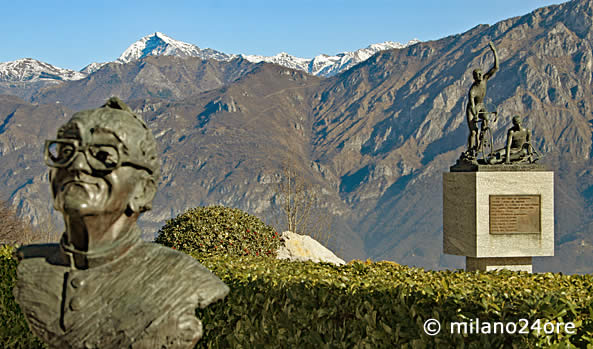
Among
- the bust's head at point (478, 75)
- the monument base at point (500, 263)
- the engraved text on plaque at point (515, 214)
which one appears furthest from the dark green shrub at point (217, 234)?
the bust's head at point (478, 75)

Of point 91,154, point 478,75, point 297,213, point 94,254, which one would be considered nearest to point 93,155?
point 91,154

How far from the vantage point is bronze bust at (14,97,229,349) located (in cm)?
215

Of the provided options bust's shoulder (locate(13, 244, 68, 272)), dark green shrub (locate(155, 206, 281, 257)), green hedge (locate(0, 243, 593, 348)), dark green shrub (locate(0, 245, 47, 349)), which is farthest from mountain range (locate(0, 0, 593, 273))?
bust's shoulder (locate(13, 244, 68, 272))

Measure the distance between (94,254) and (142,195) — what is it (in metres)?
0.31

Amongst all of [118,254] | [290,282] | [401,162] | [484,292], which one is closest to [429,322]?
[484,292]

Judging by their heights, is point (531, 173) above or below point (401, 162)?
below

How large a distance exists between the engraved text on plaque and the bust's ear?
9.52 meters

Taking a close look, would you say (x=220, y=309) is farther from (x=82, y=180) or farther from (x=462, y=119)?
(x=462, y=119)

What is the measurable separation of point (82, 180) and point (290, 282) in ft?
9.71

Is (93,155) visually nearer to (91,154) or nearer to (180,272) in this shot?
(91,154)

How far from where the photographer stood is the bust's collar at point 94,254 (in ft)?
7.31

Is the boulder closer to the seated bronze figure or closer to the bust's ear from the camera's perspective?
the seated bronze figure

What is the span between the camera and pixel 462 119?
150250 millimetres

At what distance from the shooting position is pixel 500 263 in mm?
11094
